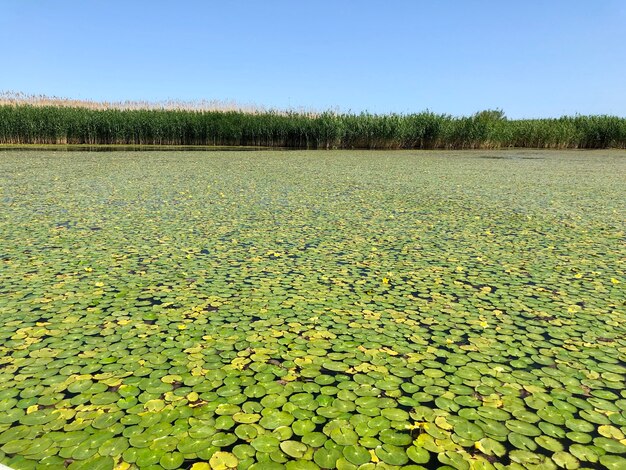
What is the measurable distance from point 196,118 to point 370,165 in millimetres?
12166

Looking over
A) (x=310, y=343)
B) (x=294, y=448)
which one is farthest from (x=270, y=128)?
(x=294, y=448)

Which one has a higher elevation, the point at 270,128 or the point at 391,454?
the point at 270,128

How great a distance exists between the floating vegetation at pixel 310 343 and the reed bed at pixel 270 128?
17.5 meters

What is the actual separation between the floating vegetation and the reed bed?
1754 cm

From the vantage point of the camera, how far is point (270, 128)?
2345 cm

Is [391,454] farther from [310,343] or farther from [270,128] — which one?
[270,128]

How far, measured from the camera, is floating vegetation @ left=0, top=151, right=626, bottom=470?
1.78 m

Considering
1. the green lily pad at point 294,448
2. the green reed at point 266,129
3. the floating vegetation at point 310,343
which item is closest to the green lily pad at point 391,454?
the floating vegetation at point 310,343

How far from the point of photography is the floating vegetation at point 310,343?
1.78 metres

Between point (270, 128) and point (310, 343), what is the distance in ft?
71.6

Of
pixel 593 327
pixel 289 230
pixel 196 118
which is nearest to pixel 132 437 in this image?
pixel 593 327

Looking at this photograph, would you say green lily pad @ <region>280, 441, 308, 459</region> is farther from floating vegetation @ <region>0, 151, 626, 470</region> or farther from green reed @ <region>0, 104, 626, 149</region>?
green reed @ <region>0, 104, 626, 149</region>

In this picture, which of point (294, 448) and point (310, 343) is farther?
point (310, 343)

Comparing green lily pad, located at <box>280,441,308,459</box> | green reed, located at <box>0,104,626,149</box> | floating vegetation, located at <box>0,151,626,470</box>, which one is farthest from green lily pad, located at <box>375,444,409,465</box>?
green reed, located at <box>0,104,626,149</box>
